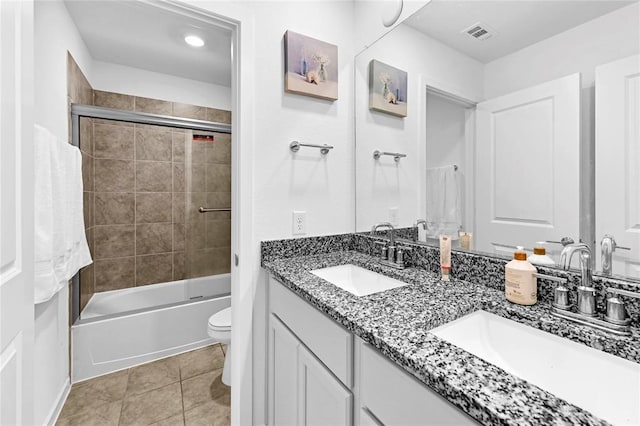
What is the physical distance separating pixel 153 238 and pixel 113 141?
91cm

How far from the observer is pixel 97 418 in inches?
59.6

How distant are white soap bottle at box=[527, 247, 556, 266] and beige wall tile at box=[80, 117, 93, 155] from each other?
2624 millimetres

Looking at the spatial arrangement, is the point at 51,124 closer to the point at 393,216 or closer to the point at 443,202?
the point at 393,216

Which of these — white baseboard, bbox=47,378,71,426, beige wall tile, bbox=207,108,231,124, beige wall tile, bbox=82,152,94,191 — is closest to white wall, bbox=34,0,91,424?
white baseboard, bbox=47,378,71,426

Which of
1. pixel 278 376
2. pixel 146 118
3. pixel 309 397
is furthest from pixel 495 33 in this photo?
pixel 146 118

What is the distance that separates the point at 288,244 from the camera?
1.42 metres

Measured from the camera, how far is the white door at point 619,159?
2.30ft

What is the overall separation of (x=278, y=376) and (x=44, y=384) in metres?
1.23

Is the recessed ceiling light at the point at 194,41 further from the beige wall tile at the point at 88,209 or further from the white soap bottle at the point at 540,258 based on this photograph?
the white soap bottle at the point at 540,258

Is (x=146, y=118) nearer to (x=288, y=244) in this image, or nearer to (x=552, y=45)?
(x=288, y=244)

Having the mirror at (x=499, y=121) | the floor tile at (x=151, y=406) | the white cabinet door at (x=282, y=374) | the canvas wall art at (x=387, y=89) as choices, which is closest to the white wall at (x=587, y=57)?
the mirror at (x=499, y=121)

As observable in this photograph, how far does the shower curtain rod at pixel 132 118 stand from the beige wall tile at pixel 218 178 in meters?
0.34

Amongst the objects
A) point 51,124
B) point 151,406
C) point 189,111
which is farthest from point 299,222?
point 189,111

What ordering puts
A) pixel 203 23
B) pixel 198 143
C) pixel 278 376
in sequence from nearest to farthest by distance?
pixel 278 376
pixel 203 23
pixel 198 143
